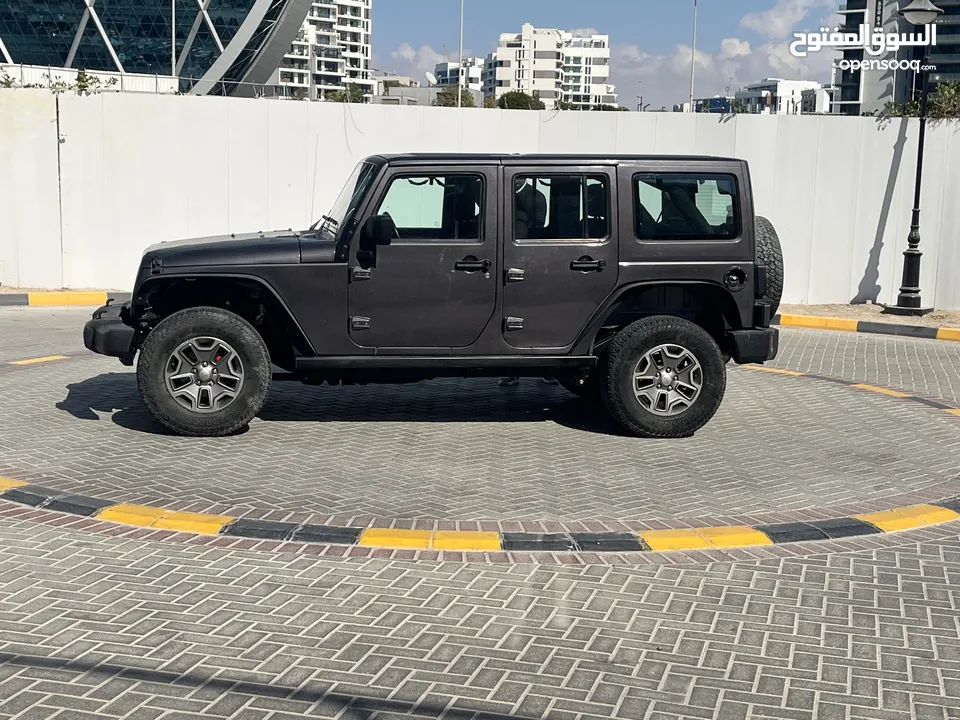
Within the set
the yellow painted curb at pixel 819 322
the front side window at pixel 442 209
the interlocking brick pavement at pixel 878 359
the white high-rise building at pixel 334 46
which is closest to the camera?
the front side window at pixel 442 209

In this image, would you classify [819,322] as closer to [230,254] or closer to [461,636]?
[230,254]

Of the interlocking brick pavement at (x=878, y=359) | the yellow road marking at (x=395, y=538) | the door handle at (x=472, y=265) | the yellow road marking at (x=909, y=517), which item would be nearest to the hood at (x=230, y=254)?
the door handle at (x=472, y=265)

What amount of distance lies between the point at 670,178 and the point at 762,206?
9292 millimetres

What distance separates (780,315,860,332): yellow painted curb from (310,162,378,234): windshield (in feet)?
29.7

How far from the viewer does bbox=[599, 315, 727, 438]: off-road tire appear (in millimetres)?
8273

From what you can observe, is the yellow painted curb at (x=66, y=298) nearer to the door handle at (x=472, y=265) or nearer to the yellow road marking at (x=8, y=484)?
the door handle at (x=472, y=265)

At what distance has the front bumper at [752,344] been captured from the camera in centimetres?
845

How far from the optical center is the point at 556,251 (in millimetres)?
8219

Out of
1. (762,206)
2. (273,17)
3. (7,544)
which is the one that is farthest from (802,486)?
(273,17)

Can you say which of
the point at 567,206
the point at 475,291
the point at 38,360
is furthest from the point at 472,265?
the point at 38,360

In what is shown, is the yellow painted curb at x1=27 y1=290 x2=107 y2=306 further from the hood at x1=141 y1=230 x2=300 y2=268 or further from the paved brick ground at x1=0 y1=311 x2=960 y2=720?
the paved brick ground at x1=0 y1=311 x2=960 y2=720

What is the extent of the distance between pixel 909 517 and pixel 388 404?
451 cm

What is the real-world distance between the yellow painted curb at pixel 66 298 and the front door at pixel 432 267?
932 centimetres

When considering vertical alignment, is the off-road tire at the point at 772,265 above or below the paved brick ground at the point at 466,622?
above
